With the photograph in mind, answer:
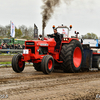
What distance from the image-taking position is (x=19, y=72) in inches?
320

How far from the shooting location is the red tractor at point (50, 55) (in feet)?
25.2

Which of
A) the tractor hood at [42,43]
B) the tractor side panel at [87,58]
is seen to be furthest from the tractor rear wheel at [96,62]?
the tractor hood at [42,43]

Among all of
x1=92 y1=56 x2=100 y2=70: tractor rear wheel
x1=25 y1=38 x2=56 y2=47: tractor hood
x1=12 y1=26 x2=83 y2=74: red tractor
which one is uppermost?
x1=25 y1=38 x2=56 y2=47: tractor hood

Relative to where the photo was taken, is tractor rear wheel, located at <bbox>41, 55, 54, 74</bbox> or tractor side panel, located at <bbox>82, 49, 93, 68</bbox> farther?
tractor side panel, located at <bbox>82, 49, 93, 68</bbox>

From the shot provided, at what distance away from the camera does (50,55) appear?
7762 millimetres

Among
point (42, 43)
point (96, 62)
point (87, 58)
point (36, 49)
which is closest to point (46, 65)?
point (36, 49)

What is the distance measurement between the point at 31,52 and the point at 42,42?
0.61m

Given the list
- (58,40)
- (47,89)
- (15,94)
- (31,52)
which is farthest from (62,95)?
(58,40)

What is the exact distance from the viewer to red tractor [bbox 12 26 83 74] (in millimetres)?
7672

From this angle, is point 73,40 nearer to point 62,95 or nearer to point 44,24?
point 44,24

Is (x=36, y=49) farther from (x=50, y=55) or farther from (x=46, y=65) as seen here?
(x=46, y=65)

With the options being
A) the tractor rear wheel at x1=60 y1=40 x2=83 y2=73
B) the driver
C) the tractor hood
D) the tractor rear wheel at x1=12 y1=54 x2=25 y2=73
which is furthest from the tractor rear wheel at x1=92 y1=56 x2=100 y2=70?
the tractor rear wheel at x1=12 y1=54 x2=25 y2=73

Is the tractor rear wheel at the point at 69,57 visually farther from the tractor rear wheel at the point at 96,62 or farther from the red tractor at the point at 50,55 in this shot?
the tractor rear wheel at the point at 96,62

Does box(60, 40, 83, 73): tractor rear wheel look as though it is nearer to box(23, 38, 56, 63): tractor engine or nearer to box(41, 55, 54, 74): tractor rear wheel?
box(23, 38, 56, 63): tractor engine
